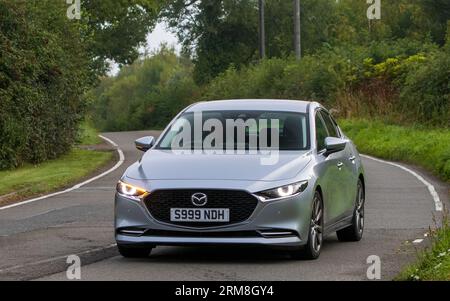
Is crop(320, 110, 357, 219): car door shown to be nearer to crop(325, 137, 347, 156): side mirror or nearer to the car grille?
crop(325, 137, 347, 156): side mirror

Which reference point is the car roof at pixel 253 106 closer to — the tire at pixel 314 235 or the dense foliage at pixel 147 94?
the tire at pixel 314 235

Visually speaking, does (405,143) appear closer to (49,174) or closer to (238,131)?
(49,174)

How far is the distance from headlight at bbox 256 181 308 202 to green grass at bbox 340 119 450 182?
13937mm

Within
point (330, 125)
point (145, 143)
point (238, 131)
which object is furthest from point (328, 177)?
point (145, 143)

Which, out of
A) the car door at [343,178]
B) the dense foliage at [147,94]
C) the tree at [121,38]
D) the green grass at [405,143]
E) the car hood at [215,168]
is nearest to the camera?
the car hood at [215,168]

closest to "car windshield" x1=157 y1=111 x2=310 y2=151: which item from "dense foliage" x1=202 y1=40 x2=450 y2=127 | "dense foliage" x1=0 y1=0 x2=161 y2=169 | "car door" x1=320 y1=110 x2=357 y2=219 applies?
"car door" x1=320 y1=110 x2=357 y2=219

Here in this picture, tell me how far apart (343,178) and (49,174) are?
14090 mm

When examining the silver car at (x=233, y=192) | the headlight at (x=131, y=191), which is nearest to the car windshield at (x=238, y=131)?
the silver car at (x=233, y=192)

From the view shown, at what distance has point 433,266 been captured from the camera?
1086cm

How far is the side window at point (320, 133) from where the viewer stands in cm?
1371

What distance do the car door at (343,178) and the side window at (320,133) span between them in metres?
0.20
